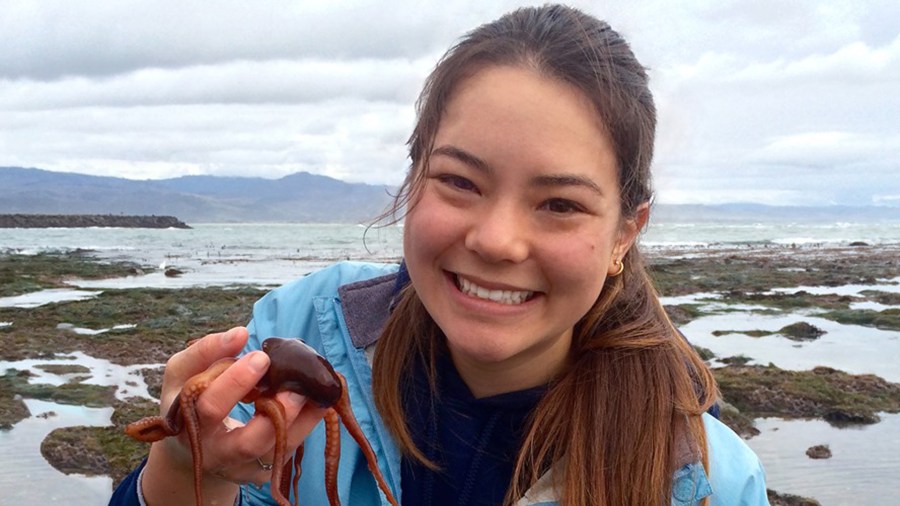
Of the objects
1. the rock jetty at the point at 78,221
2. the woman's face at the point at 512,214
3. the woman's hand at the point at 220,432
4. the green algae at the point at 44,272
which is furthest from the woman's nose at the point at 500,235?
the rock jetty at the point at 78,221

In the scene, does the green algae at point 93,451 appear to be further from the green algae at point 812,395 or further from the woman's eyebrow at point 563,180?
the green algae at point 812,395

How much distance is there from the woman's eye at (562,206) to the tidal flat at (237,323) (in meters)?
5.09

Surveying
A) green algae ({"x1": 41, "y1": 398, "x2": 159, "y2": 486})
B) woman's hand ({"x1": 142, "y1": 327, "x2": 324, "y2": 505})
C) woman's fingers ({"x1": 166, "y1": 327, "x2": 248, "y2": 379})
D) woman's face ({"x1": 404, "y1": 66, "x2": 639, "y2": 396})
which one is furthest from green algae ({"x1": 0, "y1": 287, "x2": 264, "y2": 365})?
woman's face ({"x1": 404, "y1": 66, "x2": 639, "y2": 396})

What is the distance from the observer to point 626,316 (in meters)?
2.99

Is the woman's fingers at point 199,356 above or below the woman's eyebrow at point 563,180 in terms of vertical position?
below

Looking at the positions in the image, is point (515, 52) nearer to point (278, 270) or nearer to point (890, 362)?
point (890, 362)

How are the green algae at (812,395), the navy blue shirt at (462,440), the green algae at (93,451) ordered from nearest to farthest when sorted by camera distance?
the navy blue shirt at (462,440) < the green algae at (93,451) < the green algae at (812,395)

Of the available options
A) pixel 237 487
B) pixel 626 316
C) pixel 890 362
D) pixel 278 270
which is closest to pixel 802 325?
pixel 890 362

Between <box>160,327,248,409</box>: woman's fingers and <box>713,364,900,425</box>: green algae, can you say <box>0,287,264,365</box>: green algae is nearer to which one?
<box>713,364,900,425</box>: green algae

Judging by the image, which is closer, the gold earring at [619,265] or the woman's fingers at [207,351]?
the woman's fingers at [207,351]

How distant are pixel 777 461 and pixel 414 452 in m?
5.59

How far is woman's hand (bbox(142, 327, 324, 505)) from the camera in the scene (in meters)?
2.02

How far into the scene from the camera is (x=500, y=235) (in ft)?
7.66

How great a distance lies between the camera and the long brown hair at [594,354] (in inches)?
101
